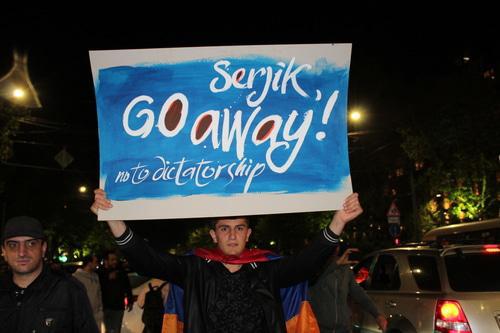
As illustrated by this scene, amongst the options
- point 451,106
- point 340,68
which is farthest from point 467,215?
point 340,68

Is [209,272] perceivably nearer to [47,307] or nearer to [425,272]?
[47,307]

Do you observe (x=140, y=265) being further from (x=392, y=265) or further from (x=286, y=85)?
(x=392, y=265)

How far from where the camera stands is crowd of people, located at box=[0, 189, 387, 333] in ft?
11.4

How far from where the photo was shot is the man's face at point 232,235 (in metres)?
3.66

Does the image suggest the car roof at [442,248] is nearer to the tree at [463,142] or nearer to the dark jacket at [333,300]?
the dark jacket at [333,300]

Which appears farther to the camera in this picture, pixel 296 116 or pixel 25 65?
pixel 25 65

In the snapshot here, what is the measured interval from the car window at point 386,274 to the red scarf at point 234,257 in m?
3.77

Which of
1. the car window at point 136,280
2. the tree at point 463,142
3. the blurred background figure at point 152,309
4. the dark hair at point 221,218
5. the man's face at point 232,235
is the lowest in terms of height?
the blurred background figure at point 152,309

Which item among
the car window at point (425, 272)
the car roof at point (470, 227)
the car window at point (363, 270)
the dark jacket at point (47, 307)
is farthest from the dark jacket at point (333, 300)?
the car roof at point (470, 227)

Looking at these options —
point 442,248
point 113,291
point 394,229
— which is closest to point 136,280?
point 113,291

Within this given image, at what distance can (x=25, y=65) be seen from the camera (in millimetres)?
20156

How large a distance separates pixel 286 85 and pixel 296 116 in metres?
0.22

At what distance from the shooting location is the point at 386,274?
7590 mm

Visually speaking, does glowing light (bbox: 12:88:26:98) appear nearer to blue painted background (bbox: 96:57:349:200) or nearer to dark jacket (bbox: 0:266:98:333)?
blue painted background (bbox: 96:57:349:200)
